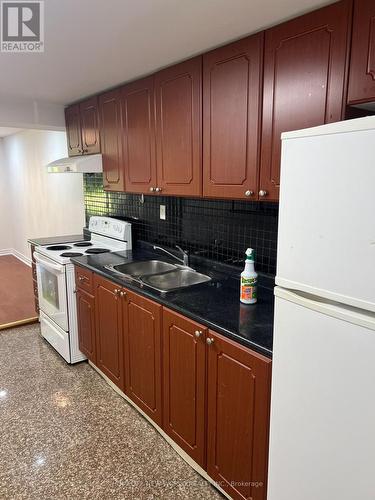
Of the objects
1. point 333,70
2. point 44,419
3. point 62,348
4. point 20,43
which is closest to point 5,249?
point 62,348

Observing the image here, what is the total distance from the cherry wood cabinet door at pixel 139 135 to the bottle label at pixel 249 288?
1.03 metres

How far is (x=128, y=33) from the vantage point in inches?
67.1

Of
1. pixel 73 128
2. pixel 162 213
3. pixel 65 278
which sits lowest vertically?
pixel 65 278

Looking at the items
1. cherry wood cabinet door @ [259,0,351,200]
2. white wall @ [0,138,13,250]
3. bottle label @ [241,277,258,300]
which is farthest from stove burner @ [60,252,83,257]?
white wall @ [0,138,13,250]

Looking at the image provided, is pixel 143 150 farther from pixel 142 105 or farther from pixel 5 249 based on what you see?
pixel 5 249

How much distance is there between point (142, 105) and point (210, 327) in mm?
1629

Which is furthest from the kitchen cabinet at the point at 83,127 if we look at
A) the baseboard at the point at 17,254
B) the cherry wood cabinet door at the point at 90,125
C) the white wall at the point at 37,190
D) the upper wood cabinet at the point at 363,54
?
the baseboard at the point at 17,254

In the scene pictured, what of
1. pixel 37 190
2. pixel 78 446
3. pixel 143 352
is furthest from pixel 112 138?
pixel 37 190

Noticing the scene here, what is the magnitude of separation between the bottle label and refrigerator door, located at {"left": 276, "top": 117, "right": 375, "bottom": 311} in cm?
61

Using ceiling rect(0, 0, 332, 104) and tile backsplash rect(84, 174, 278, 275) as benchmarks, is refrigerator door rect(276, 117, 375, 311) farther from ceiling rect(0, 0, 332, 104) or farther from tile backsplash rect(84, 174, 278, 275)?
tile backsplash rect(84, 174, 278, 275)

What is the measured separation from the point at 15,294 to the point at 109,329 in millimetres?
2844

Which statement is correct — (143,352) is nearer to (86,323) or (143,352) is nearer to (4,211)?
(86,323)

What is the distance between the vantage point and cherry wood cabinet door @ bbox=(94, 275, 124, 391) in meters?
2.33

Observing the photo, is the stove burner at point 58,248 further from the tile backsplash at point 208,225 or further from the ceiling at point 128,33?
the ceiling at point 128,33
